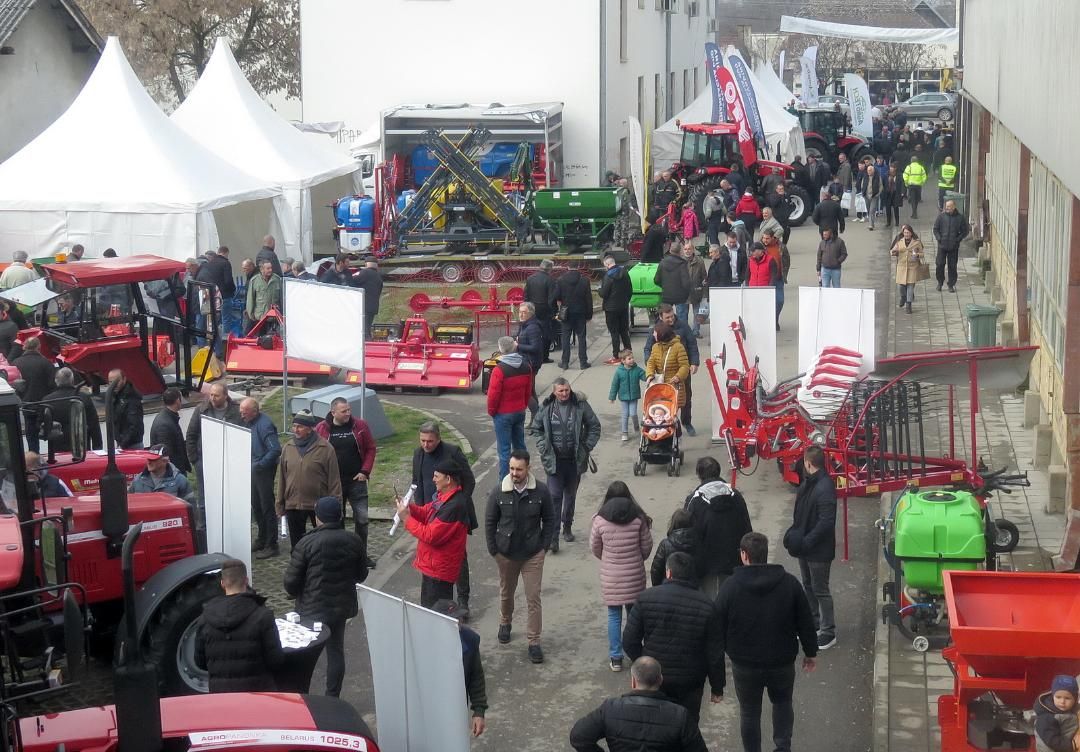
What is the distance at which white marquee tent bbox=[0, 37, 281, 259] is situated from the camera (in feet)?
73.8

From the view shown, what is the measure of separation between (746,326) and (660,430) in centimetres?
143

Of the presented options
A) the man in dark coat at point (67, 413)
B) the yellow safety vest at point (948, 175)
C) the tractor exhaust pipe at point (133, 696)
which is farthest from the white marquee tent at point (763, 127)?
the tractor exhaust pipe at point (133, 696)

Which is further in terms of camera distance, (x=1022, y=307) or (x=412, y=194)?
(x=412, y=194)


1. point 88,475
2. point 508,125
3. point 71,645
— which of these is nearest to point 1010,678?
point 71,645

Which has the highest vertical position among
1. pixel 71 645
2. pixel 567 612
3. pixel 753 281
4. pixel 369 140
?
pixel 369 140

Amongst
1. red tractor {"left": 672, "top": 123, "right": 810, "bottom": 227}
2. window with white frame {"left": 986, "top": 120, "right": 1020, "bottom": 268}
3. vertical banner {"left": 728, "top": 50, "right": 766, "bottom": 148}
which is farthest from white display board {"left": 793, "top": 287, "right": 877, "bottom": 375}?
vertical banner {"left": 728, "top": 50, "right": 766, "bottom": 148}

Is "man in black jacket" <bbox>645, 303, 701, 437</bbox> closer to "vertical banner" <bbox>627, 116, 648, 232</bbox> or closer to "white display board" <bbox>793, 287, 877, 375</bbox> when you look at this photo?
"white display board" <bbox>793, 287, 877, 375</bbox>

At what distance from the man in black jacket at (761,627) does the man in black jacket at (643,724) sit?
138 centimetres

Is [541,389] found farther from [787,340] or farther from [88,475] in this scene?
[88,475]

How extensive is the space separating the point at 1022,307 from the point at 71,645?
48.1 ft

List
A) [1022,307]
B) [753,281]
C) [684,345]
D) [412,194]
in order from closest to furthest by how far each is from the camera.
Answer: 1. [684,345]
2. [1022,307]
3. [753,281]
4. [412,194]

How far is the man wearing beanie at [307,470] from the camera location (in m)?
11.1

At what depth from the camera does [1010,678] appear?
7781mm

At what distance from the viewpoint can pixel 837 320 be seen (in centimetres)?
1431
